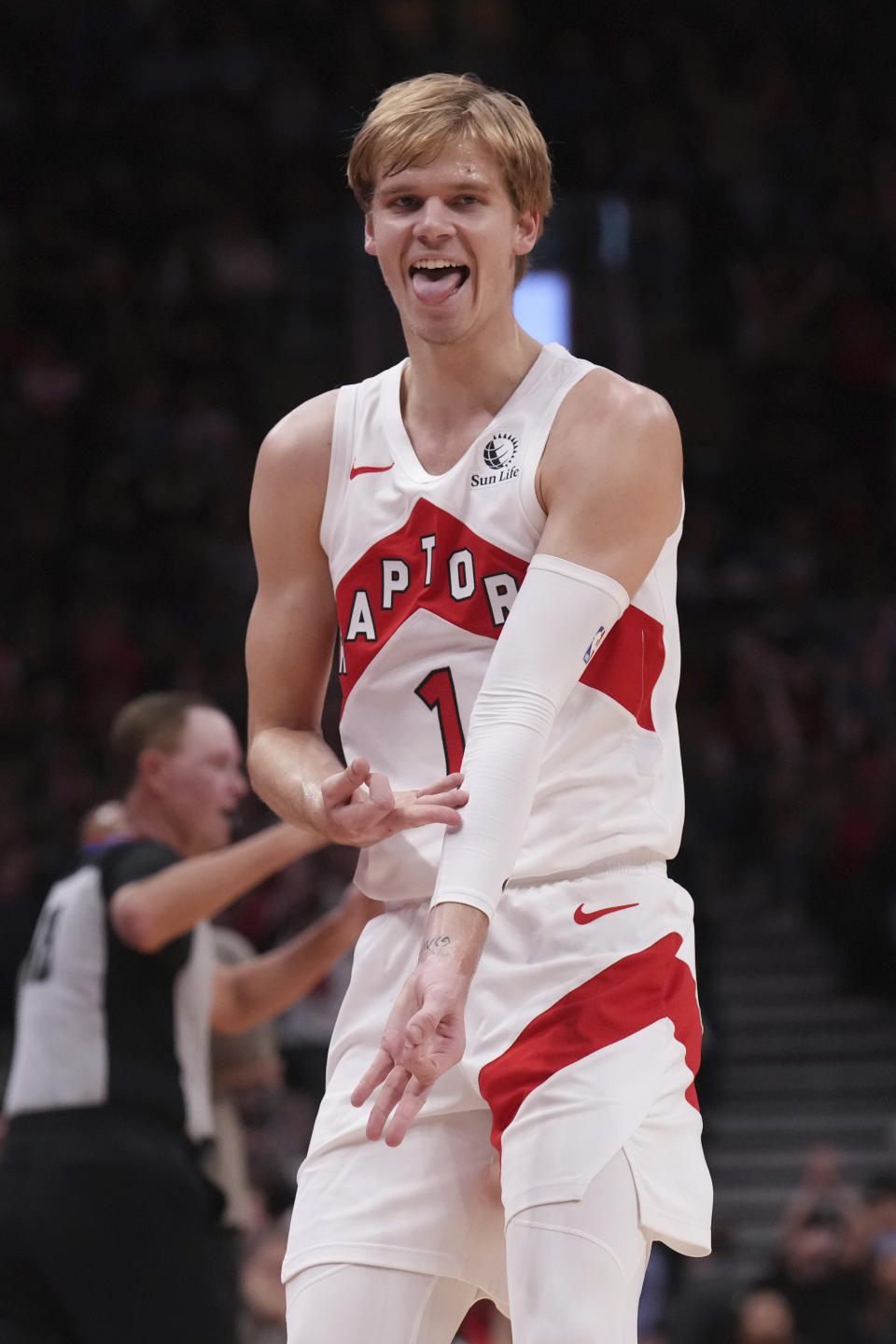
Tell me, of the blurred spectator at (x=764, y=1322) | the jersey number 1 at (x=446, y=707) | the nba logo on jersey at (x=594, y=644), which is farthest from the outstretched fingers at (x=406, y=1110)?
the blurred spectator at (x=764, y=1322)

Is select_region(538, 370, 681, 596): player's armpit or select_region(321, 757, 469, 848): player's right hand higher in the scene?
select_region(538, 370, 681, 596): player's armpit

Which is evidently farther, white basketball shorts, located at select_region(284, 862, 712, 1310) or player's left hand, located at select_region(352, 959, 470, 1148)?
white basketball shorts, located at select_region(284, 862, 712, 1310)

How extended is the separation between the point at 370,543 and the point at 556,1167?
109cm

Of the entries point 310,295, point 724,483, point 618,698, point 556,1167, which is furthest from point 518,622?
point 310,295

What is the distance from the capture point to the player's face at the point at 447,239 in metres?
3.15

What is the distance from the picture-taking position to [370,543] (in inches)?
128

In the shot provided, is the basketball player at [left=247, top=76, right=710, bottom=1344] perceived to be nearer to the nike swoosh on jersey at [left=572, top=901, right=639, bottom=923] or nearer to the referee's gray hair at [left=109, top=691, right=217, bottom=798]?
the nike swoosh on jersey at [left=572, top=901, right=639, bottom=923]

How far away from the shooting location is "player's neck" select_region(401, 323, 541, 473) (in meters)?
3.28

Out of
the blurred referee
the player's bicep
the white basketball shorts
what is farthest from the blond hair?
the blurred referee

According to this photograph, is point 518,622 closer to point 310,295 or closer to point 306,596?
point 306,596

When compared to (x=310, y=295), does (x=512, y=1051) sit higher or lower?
lower

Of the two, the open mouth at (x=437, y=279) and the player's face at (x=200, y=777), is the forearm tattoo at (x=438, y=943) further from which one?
the player's face at (x=200, y=777)

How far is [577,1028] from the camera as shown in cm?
291

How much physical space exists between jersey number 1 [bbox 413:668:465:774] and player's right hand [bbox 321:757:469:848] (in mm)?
174
